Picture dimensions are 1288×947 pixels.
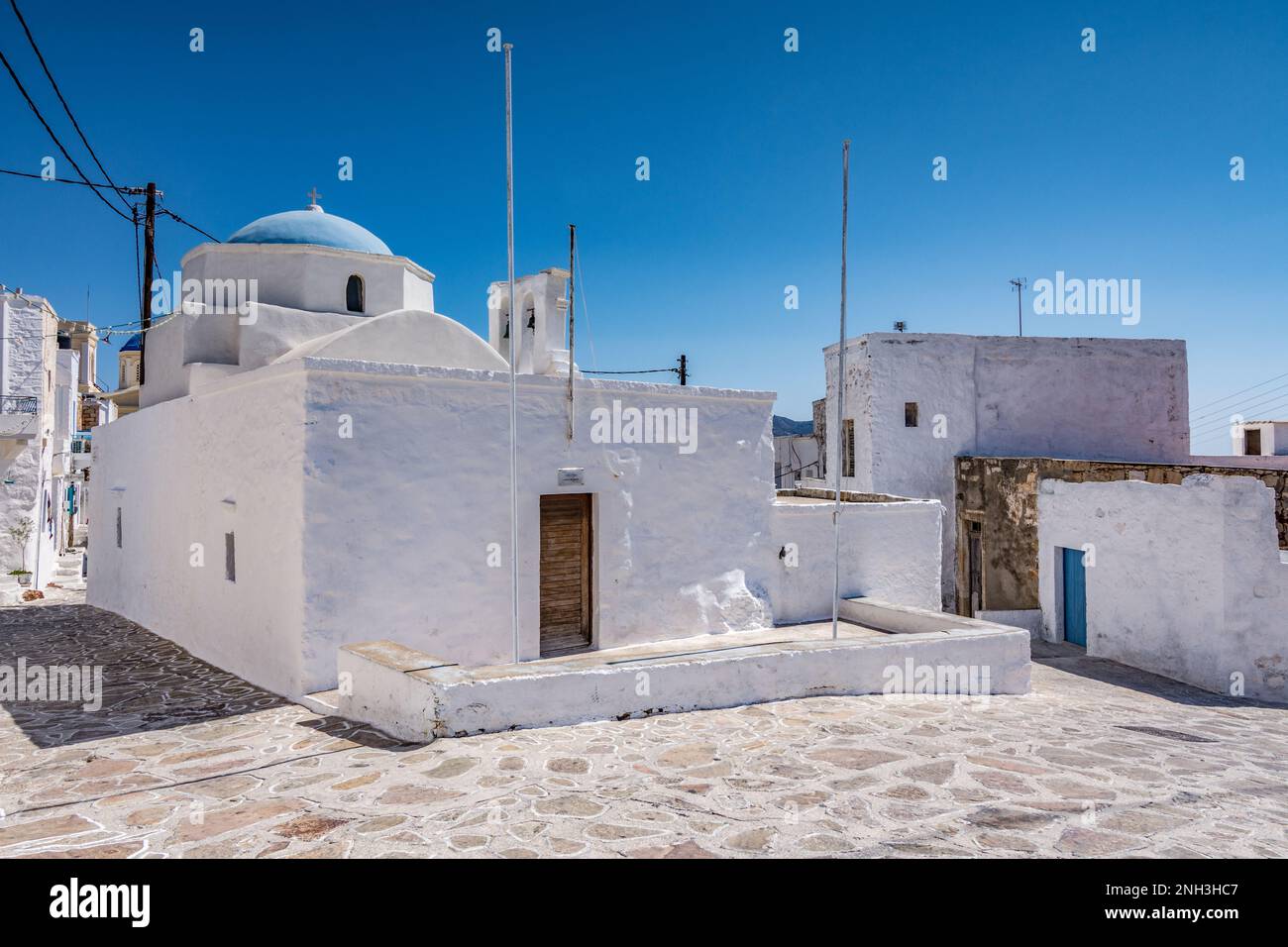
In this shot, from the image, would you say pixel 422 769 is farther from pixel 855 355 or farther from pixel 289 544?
pixel 855 355

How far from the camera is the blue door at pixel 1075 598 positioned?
11.9 m

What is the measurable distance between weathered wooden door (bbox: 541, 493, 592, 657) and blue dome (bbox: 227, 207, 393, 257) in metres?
4.79

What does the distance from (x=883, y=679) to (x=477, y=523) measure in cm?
409

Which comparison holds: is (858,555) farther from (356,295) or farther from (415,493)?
(356,295)

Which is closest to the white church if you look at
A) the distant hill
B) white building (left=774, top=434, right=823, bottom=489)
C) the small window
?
the small window

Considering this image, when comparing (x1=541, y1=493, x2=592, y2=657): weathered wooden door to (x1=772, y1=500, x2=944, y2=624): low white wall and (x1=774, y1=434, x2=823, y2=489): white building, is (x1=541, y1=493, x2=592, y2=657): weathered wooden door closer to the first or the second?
(x1=772, y1=500, x2=944, y2=624): low white wall

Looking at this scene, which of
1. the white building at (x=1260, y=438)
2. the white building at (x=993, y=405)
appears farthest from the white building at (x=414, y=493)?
the white building at (x=1260, y=438)

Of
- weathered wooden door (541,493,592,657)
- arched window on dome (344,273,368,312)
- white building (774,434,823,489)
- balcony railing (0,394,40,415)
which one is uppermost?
arched window on dome (344,273,368,312)

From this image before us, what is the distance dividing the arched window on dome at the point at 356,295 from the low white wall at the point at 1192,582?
10208mm

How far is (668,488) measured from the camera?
378 inches

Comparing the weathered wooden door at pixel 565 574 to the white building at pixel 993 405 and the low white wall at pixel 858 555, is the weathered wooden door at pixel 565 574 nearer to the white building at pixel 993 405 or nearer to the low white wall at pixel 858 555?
the low white wall at pixel 858 555

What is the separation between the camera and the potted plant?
621 inches

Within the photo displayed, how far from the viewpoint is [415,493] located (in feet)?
25.3

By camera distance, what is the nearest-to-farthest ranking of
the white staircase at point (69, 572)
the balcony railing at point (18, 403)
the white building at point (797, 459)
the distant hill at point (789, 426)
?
the balcony railing at point (18, 403) → the white staircase at point (69, 572) → the white building at point (797, 459) → the distant hill at point (789, 426)
